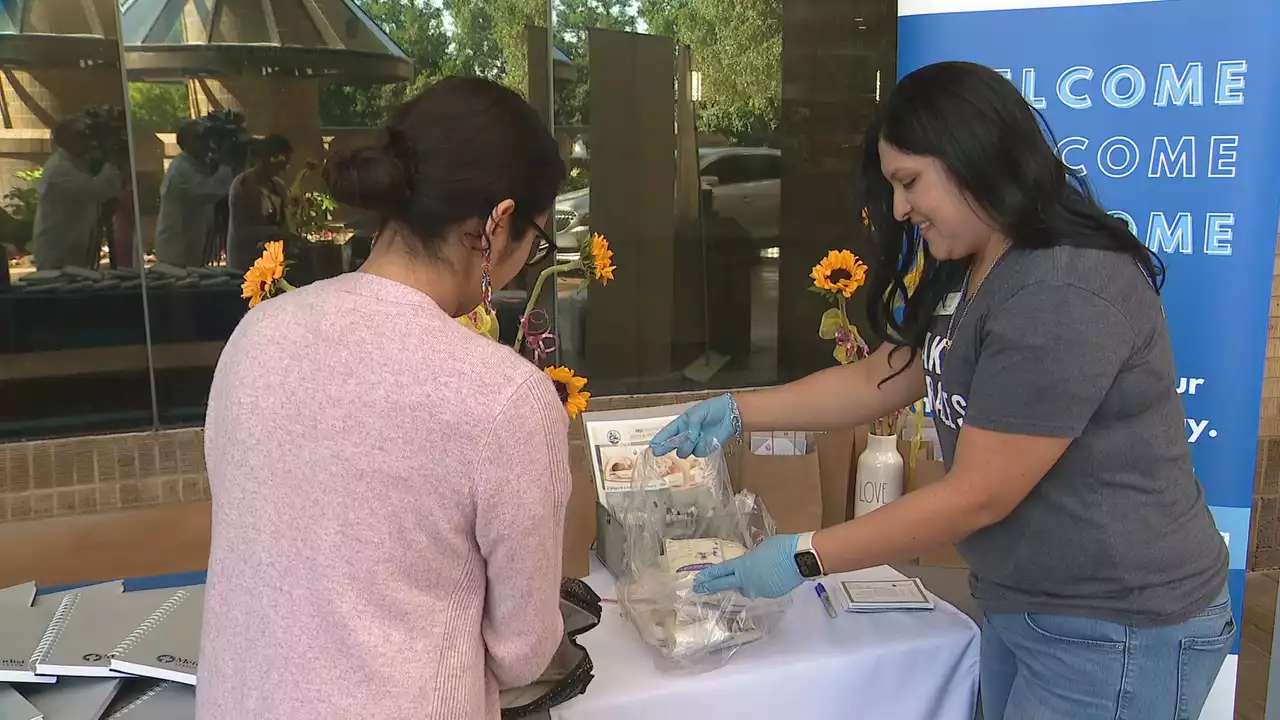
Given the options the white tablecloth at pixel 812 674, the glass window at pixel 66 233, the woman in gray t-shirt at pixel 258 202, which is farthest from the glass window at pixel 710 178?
the white tablecloth at pixel 812 674

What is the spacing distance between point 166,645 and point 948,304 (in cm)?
111

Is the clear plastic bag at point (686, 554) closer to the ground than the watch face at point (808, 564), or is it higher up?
closer to the ground

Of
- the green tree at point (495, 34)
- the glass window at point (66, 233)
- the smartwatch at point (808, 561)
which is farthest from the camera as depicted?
the green tree at point (495, 34)

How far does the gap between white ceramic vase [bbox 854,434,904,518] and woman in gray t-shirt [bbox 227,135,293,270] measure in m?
2.47

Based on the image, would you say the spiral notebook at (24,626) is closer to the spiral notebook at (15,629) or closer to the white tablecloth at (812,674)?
the spiral notebook at (15,629)

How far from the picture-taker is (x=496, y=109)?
0.86 metres

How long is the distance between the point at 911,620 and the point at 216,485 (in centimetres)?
100

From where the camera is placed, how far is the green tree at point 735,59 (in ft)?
12.4

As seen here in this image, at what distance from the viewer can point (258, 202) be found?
11.2ft

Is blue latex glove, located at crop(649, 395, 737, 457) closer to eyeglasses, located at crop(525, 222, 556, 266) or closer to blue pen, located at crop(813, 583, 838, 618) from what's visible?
blue pen, located at crop(813, 583, 838, 618)

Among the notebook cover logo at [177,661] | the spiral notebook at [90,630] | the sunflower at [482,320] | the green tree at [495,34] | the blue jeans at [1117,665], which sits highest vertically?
the green tree at [495,34]

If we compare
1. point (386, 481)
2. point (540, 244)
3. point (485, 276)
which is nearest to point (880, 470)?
point (540, 244)

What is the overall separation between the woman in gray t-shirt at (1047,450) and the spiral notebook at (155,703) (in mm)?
636

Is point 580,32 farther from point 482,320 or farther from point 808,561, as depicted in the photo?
point 808,561
